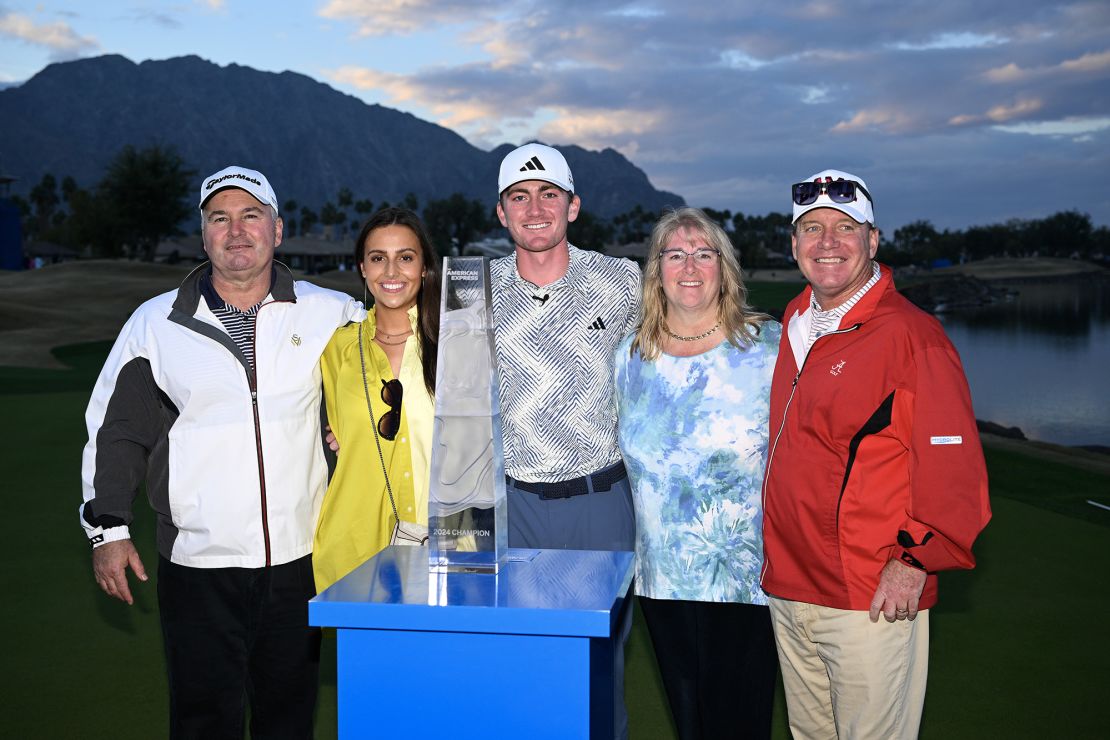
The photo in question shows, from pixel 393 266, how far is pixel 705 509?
1.49 m

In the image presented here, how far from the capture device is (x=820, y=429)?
10.3ft

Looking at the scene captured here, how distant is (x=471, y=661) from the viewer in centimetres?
212

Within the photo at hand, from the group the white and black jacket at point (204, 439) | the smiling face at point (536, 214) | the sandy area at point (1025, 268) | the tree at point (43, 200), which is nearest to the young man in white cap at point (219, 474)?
the white and black jacket at point (204, 439)

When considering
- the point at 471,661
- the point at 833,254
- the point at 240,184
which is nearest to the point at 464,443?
the point at 471,661

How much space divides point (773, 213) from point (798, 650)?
147023 millimetres

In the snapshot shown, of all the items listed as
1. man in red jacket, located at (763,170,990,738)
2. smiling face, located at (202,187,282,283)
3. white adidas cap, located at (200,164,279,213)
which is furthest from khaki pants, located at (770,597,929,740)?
white adidas cap, located at (200,164,279,213)

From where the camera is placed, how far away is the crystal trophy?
249cm

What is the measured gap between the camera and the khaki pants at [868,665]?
3.16 metres

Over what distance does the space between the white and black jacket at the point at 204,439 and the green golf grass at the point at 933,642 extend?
1.21 metres

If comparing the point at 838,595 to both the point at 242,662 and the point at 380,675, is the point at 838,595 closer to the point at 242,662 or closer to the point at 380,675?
the point at 380,675

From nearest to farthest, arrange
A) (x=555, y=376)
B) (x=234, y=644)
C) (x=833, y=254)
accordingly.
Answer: (x=833, y=254)
(x=234, y=644)
(x=555, y=376)

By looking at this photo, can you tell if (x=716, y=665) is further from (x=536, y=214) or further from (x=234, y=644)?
(x=536, y=214)

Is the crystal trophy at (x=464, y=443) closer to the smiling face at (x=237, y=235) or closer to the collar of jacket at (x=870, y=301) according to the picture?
the collar of jacket at (x=870, y=301)

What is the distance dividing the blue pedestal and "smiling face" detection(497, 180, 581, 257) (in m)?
2.08
